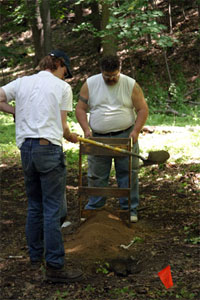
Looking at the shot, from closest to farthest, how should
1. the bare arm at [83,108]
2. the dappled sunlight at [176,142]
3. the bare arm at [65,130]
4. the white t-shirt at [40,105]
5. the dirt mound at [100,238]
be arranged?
the white t-shirt at [40,105] → the bare arm at [65,130] → the dirt mound at [100,238] → the bare arm at [83,108] → the dappled sunlight at [176,142]

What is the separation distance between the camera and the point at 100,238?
4641mm

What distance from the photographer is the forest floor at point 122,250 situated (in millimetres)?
3588

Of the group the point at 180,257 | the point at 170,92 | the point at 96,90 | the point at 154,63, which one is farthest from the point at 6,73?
the point at 180,257

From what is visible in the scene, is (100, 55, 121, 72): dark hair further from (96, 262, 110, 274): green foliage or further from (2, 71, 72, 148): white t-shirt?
(96, 262, 110, 274): green foliage

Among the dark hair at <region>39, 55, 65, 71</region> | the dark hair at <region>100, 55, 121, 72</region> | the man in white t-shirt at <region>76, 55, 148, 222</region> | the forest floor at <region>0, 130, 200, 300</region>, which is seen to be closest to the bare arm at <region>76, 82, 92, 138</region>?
the man in white t-shirt at <region>76, 55, 148, 222</region>

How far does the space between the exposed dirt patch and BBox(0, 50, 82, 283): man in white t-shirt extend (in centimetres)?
27

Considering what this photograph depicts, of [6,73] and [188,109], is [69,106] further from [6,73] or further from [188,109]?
[6,73]

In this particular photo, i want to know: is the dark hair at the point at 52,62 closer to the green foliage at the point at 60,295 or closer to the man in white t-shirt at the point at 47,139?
the man in white t-shirt at the point at 47,139

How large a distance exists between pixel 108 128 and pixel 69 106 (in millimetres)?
1539

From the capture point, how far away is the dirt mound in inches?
173

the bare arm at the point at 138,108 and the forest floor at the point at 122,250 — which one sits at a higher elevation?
the bare arm at the point at 138,108

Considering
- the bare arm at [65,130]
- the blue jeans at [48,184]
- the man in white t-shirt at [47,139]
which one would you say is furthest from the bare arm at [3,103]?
the bare arm at [65,130]

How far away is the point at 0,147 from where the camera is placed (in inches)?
406

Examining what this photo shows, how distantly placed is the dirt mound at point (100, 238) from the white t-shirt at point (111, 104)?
3.54ft
